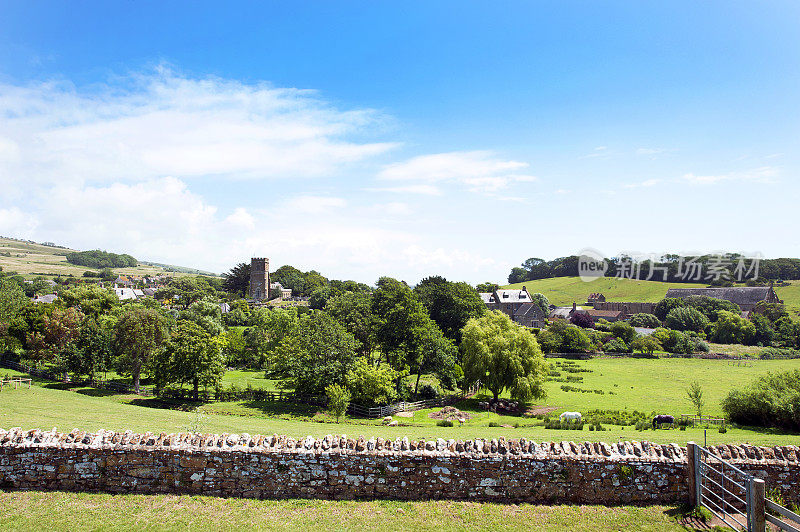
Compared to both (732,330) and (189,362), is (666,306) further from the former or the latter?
(189,362)

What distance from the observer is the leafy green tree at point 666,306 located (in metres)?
110

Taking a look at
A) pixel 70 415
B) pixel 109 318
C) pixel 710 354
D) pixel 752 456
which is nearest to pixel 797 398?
pixel 752 456

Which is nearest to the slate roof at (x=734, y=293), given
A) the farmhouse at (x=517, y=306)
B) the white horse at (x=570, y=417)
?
the farmhouse at (x=517, y=306)

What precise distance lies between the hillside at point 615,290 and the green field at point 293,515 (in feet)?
443

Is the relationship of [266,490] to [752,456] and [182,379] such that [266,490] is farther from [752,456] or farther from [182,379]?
[182,379]

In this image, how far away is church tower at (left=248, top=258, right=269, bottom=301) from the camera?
148 meters

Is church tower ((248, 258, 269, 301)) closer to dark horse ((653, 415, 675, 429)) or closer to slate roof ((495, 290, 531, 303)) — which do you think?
slate roof ((495, 290, 531, 303))

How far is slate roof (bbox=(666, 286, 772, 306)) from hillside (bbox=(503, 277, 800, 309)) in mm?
5899

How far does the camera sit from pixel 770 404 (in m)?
28.2

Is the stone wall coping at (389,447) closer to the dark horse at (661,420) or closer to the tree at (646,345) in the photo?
the dark horse at (661,420)

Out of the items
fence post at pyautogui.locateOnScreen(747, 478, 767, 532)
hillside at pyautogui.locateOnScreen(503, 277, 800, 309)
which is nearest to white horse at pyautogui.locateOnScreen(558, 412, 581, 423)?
fence post at pyautogui.locateOnScreen(747, 478, 767, 532)

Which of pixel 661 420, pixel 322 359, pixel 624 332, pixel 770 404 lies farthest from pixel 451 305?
pixel 624 332

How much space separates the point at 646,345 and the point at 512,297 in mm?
37222

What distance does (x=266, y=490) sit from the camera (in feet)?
36.0
